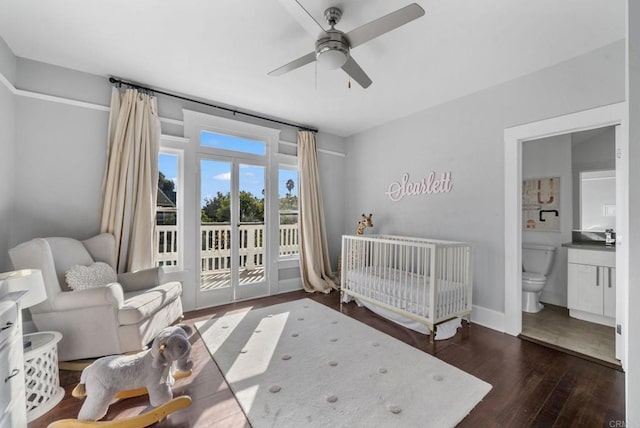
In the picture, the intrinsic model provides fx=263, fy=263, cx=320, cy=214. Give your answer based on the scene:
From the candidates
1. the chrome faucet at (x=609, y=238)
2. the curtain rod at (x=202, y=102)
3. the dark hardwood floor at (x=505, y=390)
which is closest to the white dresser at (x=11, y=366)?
the dark hardwood floor at (x=505, y=390)

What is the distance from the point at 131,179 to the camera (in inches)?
109

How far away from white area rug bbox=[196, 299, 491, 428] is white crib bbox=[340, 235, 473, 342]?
37 centimetres

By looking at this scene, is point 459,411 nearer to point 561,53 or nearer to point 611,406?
point 611,406

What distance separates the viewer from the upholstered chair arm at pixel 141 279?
249 centimetres

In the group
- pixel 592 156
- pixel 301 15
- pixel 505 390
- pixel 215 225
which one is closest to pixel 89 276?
pixel 215 225

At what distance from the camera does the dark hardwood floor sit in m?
1.49

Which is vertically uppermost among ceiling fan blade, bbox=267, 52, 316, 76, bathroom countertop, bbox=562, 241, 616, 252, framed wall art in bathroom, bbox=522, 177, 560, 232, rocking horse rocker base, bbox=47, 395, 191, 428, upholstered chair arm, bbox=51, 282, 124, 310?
ceiling fan blade, bbox=267, 52, 316, 76

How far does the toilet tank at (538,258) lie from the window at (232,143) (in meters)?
3.83

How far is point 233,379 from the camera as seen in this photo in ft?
6.05

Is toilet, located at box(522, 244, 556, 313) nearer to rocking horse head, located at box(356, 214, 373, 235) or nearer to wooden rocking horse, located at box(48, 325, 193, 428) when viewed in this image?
rocking horse head, located at box(356, 214, 373, 235)

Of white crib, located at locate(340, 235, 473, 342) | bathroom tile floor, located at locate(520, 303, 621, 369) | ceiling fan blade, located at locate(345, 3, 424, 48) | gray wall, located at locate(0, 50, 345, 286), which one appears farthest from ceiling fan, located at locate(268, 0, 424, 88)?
bathroom tile floor, located at locate(520, 303, 621, 369)

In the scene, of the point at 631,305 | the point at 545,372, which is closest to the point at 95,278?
the point at 631,305

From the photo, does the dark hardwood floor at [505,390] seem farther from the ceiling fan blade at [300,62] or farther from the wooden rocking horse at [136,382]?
the ceiling fan blade at [300,62]

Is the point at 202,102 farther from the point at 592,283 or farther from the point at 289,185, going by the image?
the point at 592,283
